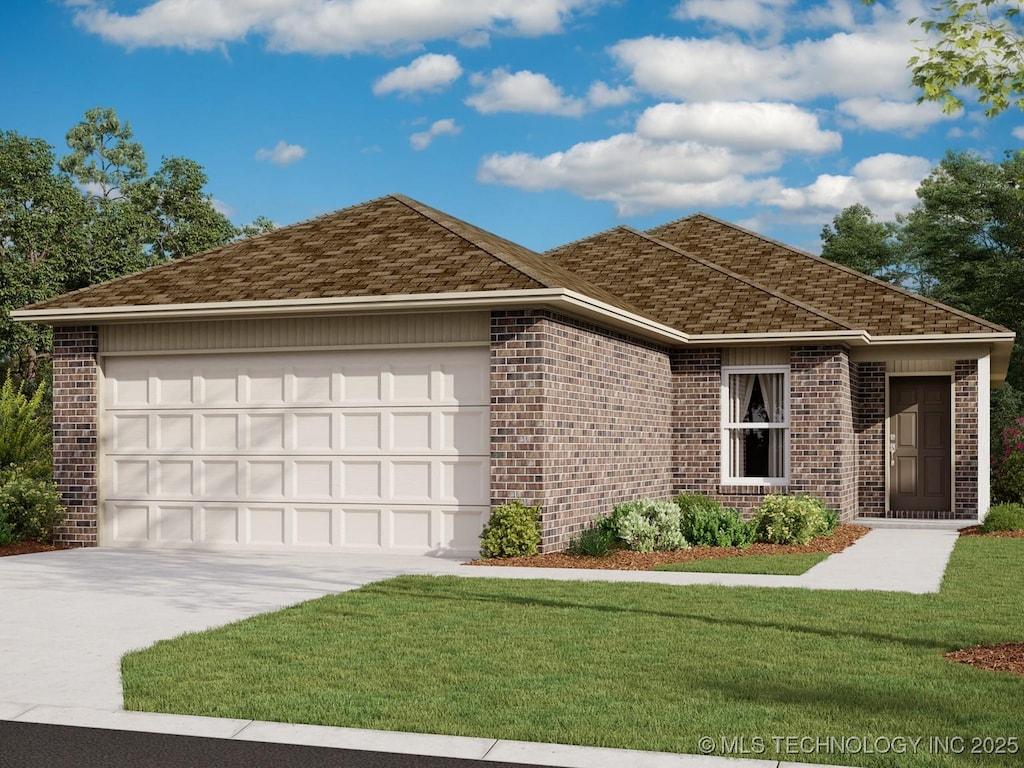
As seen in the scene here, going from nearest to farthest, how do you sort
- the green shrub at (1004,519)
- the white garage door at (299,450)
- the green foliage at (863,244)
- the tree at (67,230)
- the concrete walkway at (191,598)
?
the concrete walkway at (191,598) < the white garage door at (299,450) < the green shrub at (1004,519) < the tree at (67,230) < the green foliage at (863,244)

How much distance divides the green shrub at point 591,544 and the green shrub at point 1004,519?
23.0 feet

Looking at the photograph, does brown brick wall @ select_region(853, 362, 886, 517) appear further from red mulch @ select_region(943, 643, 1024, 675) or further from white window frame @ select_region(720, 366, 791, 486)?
red mulch @ select_region(943, 643, 1024, 675)

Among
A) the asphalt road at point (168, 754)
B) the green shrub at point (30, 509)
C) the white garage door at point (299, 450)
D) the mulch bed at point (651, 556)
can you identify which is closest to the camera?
the asphalt road at point (168, 754)

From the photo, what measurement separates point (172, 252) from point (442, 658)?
1577 inches

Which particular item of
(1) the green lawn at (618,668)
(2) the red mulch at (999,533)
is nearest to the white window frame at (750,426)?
(2) the red mulch at (999,533)

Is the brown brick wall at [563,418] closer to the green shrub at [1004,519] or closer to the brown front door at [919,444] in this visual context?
the green shrub at [1004,519]

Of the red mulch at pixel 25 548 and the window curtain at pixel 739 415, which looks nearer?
the red mulch at pixel 25 548

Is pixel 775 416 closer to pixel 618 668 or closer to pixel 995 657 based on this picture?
pixel 995 657

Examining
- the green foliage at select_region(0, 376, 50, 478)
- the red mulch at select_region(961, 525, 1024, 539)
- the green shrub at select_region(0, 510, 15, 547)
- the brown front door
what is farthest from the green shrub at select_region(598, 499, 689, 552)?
the green foliage at select_region(0, 376, 50, 478)

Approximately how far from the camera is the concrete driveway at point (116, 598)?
7977 mm

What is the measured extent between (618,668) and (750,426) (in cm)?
1231

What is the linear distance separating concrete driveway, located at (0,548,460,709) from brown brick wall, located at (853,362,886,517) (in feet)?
32.5

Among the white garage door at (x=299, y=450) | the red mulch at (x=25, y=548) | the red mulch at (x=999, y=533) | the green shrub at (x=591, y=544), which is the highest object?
the white garage door at (x=299, y=450)

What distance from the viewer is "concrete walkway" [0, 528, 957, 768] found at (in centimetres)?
650
